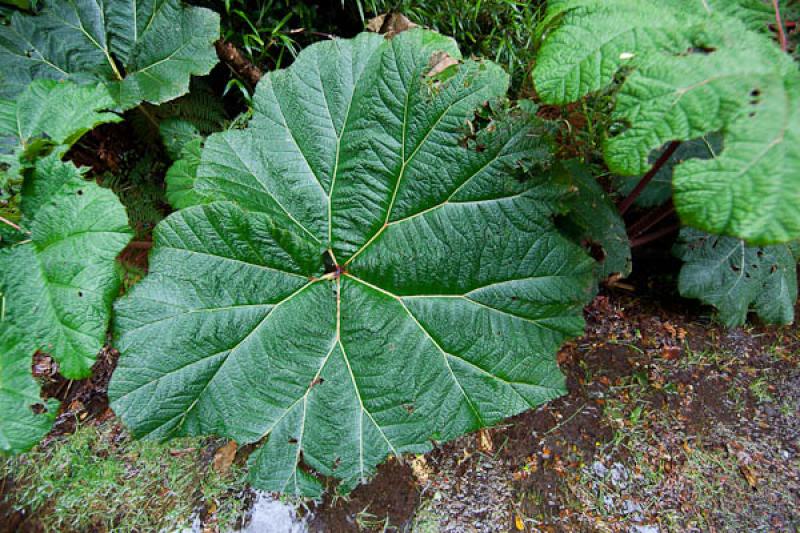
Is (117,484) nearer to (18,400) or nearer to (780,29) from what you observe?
(18,400)

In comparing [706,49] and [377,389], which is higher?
[706,49]

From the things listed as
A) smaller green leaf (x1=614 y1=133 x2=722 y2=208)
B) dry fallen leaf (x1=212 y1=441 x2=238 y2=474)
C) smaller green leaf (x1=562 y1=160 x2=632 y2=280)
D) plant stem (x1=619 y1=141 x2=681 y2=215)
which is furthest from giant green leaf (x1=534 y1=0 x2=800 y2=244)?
dry fallen leaf (x1=212 y1=441 x2=238 y2=474)

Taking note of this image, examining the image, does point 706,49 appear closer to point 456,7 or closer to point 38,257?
point 456,7

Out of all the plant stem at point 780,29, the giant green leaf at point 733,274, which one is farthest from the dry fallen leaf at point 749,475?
the plant stem at point 780,29

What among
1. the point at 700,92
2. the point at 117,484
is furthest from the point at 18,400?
the point at 700,92

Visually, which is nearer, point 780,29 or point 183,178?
point 780,29

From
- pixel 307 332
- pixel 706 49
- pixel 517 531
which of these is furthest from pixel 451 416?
pixel 706 49
